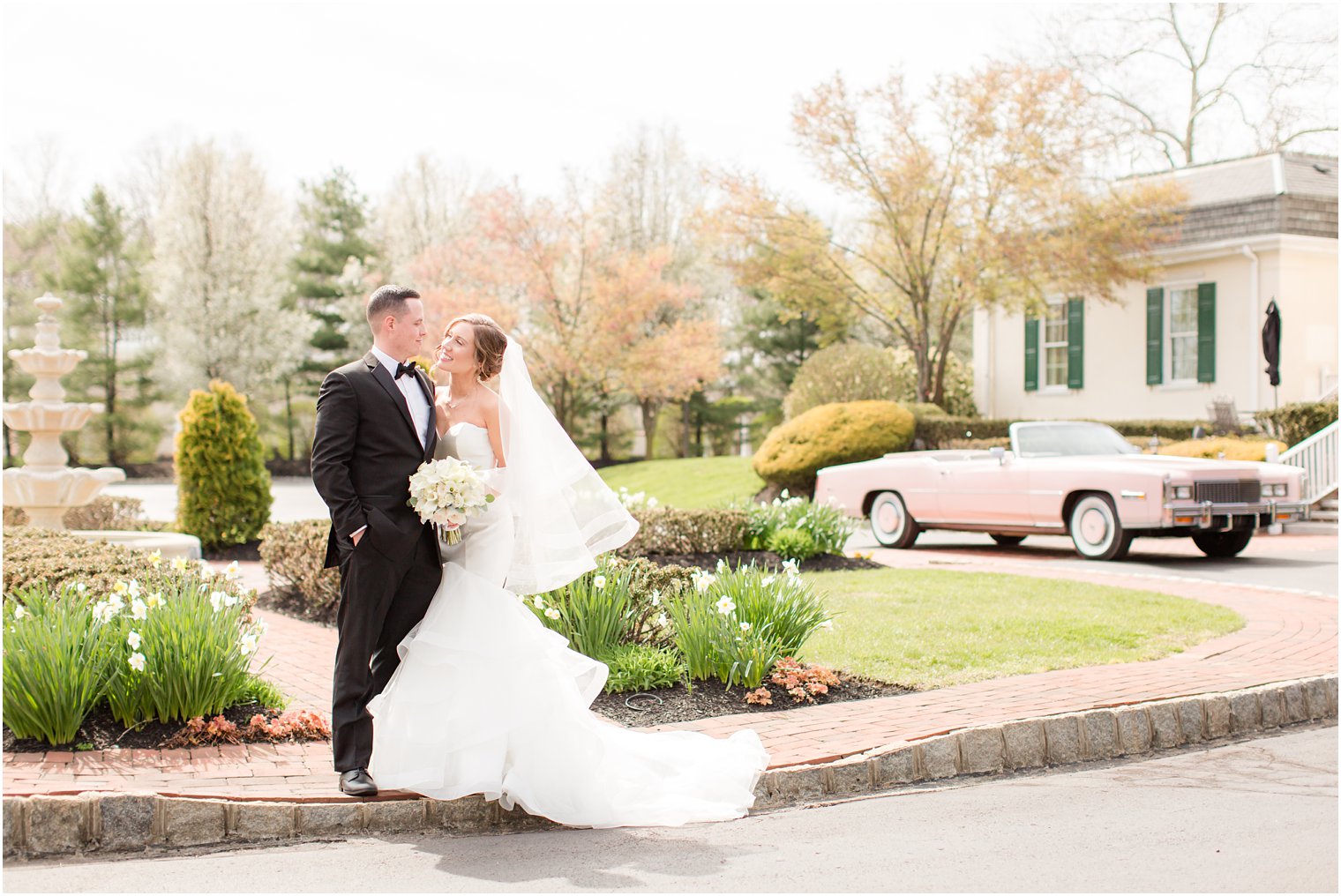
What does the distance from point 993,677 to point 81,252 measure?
4282 centimetres

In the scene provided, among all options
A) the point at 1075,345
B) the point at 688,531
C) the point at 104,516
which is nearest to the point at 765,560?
the point at 688,531

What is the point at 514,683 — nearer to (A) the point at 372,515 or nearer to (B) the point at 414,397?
(A) the point at 372,515

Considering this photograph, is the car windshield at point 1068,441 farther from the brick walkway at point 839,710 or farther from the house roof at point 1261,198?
the house roof at point 1261,198

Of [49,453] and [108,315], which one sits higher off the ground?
[108,315]

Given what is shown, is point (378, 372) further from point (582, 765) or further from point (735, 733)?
point (735, 733)

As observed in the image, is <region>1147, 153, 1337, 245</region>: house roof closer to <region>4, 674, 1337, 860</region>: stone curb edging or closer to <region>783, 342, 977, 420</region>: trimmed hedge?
<region>783, 342, 977, 420</region>: trimmed hedge

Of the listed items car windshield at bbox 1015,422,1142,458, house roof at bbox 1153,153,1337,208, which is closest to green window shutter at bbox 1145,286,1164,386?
house roof at bbox 1153,153,1337,208

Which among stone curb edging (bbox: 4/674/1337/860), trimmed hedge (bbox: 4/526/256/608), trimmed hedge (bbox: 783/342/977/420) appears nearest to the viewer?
stone curb edging (bbox: 4/674/1337/860)

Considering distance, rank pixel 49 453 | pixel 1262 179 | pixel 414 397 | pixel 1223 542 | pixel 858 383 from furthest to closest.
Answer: pixel 858 383 < pixel 1262 179 < pixel 1223 542 < pixel 49 453 < pixel 414 397

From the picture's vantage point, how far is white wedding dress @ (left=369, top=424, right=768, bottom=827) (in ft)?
15.5

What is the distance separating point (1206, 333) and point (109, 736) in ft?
78.3

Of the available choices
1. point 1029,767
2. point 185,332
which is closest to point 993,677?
point 1029,767

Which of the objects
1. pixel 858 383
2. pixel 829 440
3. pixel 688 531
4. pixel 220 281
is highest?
pixel 220 281

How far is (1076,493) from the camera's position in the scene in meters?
14.4
